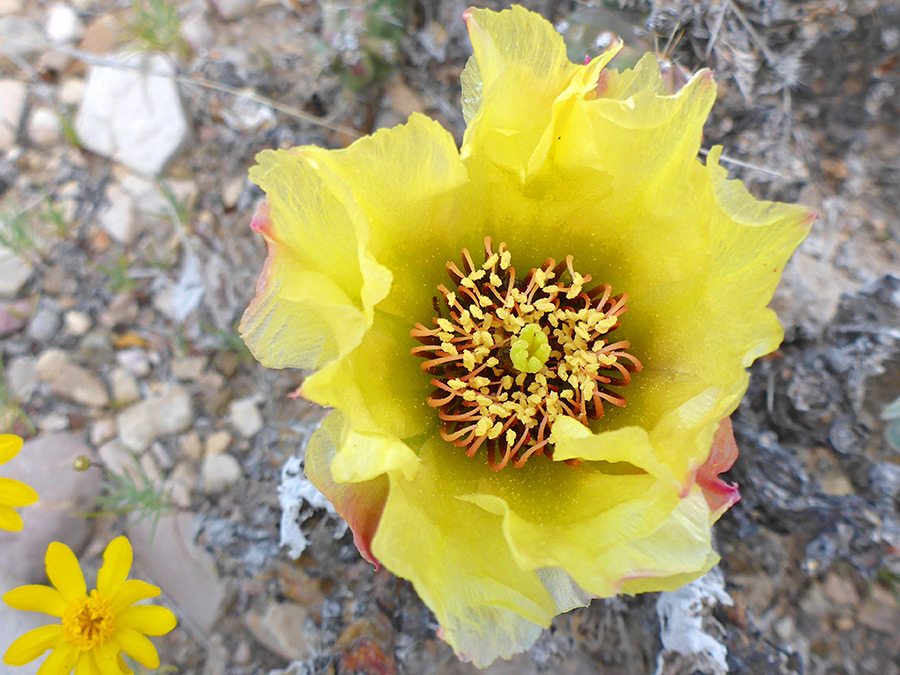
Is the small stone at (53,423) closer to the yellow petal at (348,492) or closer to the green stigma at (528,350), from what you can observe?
the yellow petal at (348,492)

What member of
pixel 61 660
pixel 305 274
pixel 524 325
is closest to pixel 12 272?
pixel 61 660

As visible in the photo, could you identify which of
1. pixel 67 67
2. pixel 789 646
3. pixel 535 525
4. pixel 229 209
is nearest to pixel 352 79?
pixel 229 209

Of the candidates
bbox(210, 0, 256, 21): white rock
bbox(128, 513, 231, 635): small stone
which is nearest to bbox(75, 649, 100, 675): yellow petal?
bbox(128, 513, 231, 635): small stone

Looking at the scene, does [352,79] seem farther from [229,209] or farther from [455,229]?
[455,229]

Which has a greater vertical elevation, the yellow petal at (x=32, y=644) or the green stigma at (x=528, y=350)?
the green stigma at (x=528, y=350)

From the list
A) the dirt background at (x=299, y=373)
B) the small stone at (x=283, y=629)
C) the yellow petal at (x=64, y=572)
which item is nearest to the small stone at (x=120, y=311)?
the dirt background at (x=299, y=373)

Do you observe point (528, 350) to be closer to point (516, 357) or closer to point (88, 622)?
point (516, 357)
